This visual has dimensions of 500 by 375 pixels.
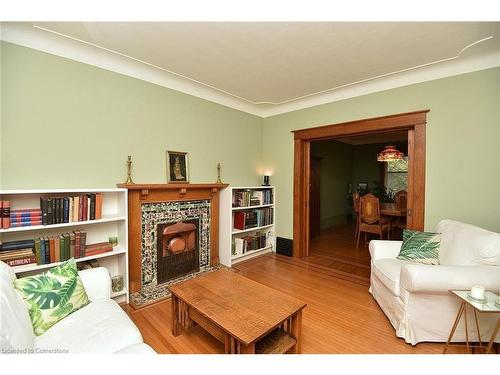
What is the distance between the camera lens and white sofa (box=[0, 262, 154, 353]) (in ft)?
3.41

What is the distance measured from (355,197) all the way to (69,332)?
495cm

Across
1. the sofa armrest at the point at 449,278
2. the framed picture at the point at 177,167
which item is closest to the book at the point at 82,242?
the framed picture at the point at 177,167

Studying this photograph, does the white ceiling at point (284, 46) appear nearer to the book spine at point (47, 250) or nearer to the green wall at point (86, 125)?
the green wall at point (86, 125)

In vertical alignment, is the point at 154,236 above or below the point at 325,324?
above

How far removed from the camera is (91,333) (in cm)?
124

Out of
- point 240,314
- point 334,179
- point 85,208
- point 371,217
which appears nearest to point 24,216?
point 85,208

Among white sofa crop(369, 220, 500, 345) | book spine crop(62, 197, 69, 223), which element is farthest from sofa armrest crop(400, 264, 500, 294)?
book spine crop(62, 197, 69, 223)

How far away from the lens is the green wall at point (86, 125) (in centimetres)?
189

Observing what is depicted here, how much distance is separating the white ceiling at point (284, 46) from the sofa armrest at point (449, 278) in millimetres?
1888

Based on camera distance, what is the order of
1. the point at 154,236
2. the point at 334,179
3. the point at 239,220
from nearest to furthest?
1. the point at 154,236
2. the point at 239,220
3. the point at 334,179

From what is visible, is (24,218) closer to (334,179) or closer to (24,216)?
(24,216)

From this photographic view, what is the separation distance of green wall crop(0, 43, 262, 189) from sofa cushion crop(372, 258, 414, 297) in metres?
2.36

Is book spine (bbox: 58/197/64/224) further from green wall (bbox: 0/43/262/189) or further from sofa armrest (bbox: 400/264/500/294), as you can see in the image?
sofa armrest (bbox: 400/264/500/294)
